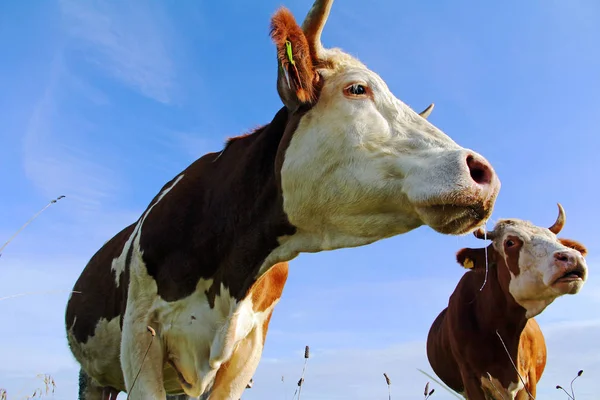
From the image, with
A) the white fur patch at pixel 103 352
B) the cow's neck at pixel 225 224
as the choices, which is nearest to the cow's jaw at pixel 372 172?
the cow's neck at pixel 225 224

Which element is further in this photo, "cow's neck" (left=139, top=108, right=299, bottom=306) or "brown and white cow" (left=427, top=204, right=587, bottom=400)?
"brown and white cow" (left=427, top=204, right=587, bottom=400)

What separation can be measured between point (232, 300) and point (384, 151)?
1700mm

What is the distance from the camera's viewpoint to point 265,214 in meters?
4.05

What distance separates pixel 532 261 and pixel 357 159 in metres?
5.14

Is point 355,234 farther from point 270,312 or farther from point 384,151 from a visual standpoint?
point 270,312

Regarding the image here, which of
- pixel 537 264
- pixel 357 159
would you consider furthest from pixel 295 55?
pixel 537 264

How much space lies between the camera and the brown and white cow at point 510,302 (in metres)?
7.19

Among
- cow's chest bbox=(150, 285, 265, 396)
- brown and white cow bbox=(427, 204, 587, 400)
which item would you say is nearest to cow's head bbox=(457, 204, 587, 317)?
brown and white cow bbox=(427, 204, 587, 400)

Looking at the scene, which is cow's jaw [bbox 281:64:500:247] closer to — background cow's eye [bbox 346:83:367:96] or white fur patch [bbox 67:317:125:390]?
background cow's eye [bbox 346:83:367:96]

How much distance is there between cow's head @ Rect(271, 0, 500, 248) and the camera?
9.71 ft

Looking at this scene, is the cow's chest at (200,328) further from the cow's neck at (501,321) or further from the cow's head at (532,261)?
the cow's neck at (501,321)

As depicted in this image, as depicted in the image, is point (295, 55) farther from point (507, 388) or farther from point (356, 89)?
point (507, 388)

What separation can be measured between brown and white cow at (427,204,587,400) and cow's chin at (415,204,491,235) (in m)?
4.46

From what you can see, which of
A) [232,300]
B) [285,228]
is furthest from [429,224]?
[232,300]
